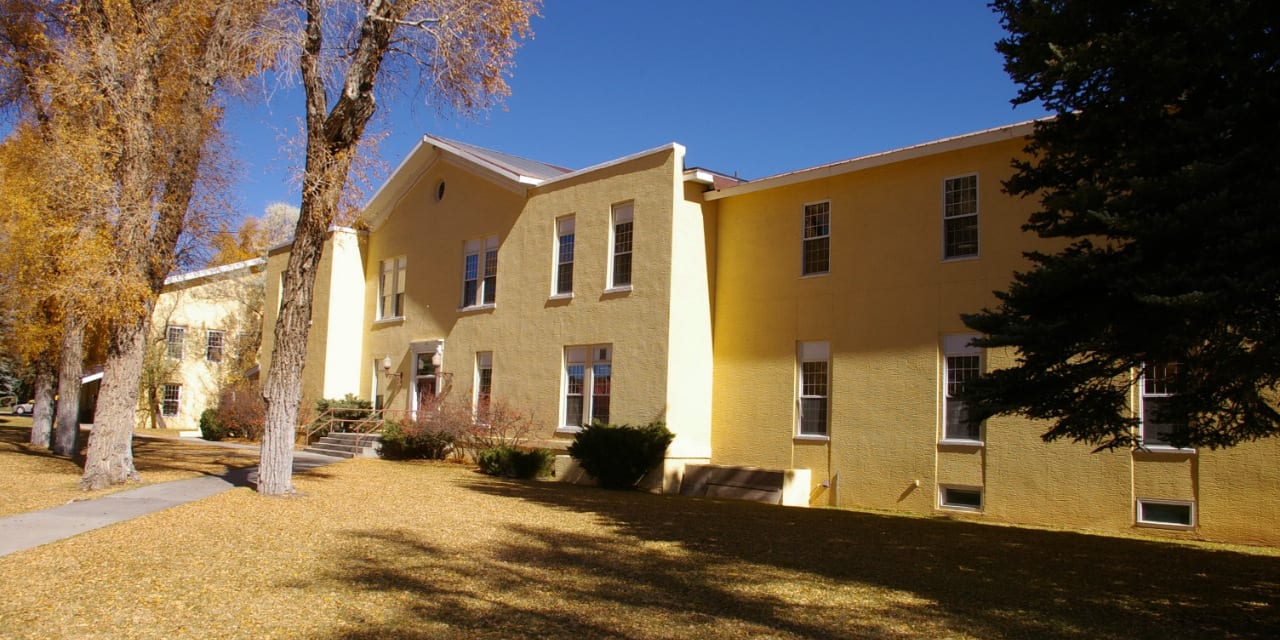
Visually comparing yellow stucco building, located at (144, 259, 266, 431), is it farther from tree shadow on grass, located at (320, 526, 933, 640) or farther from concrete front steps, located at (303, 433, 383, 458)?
tree shadow on grass, located at (320, 526, 933, 640)

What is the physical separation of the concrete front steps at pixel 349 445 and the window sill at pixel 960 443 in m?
14.5

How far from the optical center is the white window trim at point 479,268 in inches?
971

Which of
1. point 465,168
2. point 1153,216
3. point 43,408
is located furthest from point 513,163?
point 1153,216

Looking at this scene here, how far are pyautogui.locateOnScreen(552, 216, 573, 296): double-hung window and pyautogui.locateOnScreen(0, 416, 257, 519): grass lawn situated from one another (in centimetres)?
768

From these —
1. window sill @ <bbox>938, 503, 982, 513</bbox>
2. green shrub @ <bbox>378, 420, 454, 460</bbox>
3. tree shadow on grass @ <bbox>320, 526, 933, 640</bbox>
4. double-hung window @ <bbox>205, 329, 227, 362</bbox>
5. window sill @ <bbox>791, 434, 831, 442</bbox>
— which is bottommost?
tree shadow on grass @ <bbox>320, 526, 933, 640</bbox>

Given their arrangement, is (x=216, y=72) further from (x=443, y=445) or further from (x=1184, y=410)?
(x=1184, y=410)

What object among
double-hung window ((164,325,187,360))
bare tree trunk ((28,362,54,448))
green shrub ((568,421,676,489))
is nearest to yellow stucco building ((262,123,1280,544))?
green shrub ((568,421,676,489))

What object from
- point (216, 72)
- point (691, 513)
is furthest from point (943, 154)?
point (216, 72)

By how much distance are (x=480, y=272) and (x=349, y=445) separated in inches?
220

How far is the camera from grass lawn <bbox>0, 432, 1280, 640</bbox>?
723 centimetres

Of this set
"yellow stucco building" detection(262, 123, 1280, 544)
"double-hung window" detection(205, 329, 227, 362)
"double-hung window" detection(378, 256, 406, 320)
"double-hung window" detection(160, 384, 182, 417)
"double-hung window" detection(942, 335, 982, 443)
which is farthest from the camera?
"double-hung window" detection(205, 329, 227, 362)

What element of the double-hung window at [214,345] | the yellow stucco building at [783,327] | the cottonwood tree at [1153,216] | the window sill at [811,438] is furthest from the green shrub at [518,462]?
the double-hung window at [214,345]

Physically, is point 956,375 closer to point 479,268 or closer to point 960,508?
point 960,508

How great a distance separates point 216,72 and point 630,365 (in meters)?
9.41
